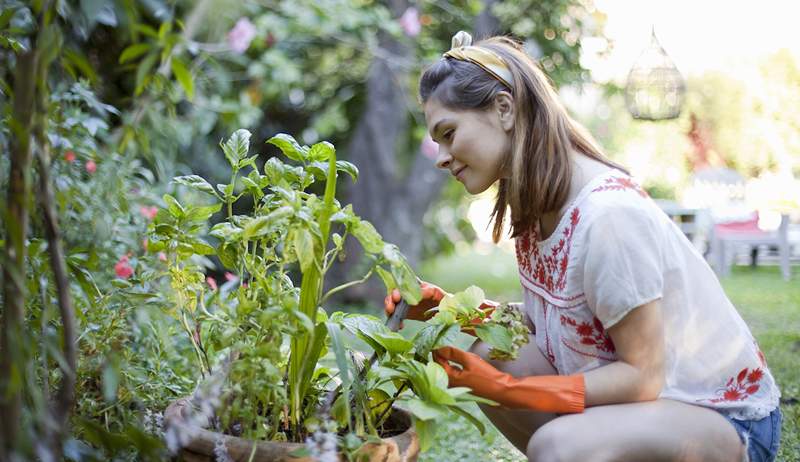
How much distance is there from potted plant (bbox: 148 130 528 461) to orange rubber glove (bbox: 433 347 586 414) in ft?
0.17

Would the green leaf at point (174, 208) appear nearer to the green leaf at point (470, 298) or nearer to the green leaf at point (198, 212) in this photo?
the green leaf at point (198, 212)

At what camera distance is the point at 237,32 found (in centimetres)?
402

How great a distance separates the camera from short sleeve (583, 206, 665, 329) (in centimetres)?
133

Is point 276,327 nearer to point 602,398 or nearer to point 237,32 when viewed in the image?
point 602,398

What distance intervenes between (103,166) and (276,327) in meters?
1.25

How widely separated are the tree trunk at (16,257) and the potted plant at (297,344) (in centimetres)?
29

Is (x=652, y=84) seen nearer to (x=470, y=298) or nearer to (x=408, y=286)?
(x=470, y=298)

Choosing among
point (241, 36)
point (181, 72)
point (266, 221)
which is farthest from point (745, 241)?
point (181, 72)

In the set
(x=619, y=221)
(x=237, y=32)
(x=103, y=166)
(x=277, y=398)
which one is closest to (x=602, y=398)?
(x=619, y=221)

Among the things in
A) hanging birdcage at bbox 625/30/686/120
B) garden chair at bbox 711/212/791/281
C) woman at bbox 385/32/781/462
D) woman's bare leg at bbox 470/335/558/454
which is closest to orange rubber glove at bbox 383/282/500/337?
woman at bbox 385/32/781/462

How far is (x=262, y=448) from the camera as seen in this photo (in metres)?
1.11

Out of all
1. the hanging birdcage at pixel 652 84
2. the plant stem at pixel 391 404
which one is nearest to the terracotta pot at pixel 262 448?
the plant stem at pixel 391 404

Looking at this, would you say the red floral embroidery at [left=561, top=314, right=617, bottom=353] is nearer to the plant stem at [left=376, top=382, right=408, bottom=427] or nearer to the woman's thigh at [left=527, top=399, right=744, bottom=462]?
the woman's thigh at [left=527, top=399, right=744, bottom=462]

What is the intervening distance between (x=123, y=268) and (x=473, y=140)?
98cm
